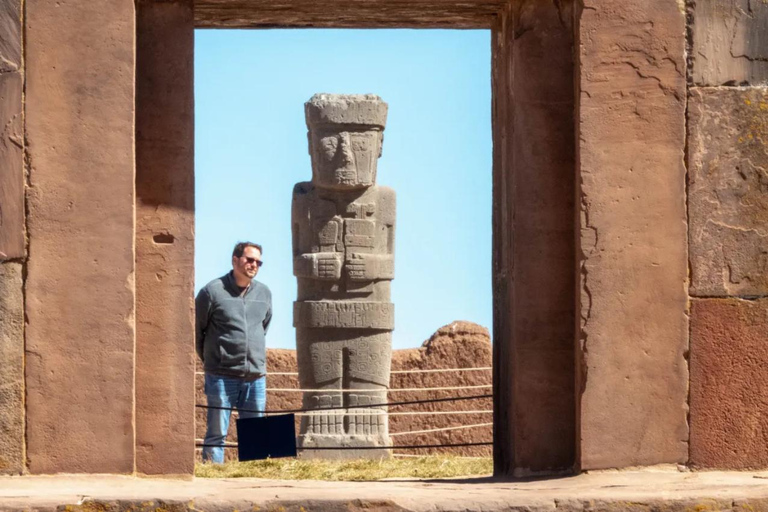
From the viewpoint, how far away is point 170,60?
561cm

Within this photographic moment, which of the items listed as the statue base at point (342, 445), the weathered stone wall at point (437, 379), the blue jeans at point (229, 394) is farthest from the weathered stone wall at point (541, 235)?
the weathered stone wall at point (437, 379)

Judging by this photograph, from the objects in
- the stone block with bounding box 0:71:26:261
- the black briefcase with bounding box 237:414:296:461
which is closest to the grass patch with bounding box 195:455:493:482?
the black briefcase with bounding box 237:414:296:461

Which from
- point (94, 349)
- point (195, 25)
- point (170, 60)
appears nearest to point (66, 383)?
point (94, 349)

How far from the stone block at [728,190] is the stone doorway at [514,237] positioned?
0.49 meters

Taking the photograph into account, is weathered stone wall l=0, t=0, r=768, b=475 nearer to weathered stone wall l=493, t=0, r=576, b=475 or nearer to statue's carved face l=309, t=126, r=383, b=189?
weathered stone wall l=493, t=0, r=576, b=475

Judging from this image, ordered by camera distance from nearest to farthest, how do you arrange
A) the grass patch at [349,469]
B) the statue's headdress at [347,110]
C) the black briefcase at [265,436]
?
the black briefcase at [265,436] < the grass patch at [349,469] < the statue's headdress at [347,110]

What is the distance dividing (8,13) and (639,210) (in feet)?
8.38

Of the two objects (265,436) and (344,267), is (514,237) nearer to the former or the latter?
(265,436)

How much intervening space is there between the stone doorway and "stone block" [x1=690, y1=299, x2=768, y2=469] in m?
0.49

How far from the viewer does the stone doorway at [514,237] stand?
550 cm

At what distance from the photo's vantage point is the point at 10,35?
5.40 m

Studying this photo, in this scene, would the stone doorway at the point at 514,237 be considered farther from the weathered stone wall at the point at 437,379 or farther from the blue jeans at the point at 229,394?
the weathered stone wall at the point at 437,379

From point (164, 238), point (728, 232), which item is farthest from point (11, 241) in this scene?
point (728, 232)

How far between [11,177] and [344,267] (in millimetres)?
6350
